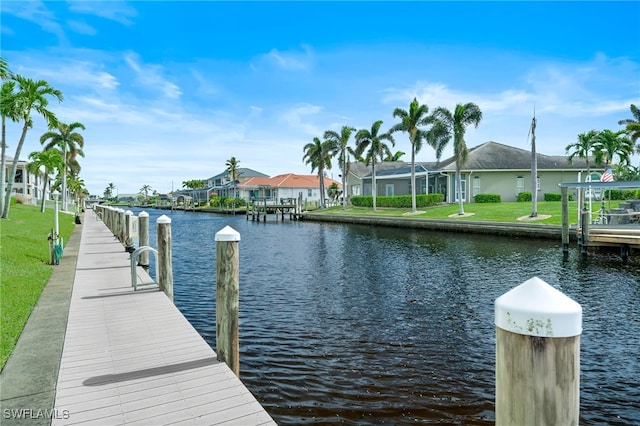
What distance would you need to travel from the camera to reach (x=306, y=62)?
2362 centimetres

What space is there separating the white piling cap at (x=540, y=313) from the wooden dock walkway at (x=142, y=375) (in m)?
3.29

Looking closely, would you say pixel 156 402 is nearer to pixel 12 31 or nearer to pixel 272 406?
pixel 272 406

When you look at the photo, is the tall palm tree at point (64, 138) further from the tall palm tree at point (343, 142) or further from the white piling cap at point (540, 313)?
the white piling cap at point (540, 313)

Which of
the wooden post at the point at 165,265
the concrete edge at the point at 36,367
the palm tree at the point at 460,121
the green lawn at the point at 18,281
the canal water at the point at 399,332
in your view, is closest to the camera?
the concrete edge at the point at 36,367

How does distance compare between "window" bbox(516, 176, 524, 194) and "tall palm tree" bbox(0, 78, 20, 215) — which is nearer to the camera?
"tall palm tree" bbox(0, 78, 20, 215)

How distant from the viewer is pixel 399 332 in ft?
31.1

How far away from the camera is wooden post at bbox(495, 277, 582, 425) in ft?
5.72

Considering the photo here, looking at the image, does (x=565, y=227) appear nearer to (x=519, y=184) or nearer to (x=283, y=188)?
(x=519, y=184)

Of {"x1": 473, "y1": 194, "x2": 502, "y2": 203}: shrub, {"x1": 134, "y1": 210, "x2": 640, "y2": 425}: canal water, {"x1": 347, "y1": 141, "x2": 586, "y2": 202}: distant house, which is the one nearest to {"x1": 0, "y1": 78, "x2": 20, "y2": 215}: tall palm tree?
{"x1": 134, "y1": 210, "x2": 640, "y2": 425}: canal water

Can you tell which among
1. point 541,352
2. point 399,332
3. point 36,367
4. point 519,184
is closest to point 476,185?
point 519,184

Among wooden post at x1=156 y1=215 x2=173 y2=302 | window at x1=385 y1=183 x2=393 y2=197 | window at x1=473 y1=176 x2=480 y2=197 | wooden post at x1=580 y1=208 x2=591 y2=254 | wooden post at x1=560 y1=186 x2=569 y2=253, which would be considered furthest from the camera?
window at x1=385 y1=183 x2=393 y2=197

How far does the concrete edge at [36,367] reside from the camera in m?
4.34

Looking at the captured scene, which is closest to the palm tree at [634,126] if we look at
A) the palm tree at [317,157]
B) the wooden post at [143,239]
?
the palm tree at [317,157]

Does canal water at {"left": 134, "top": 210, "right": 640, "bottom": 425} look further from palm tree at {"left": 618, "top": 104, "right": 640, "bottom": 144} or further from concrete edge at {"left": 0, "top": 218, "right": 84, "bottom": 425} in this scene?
palm tree at {"left": 618, "top": 104, "right": 640, "bottom": 144}
